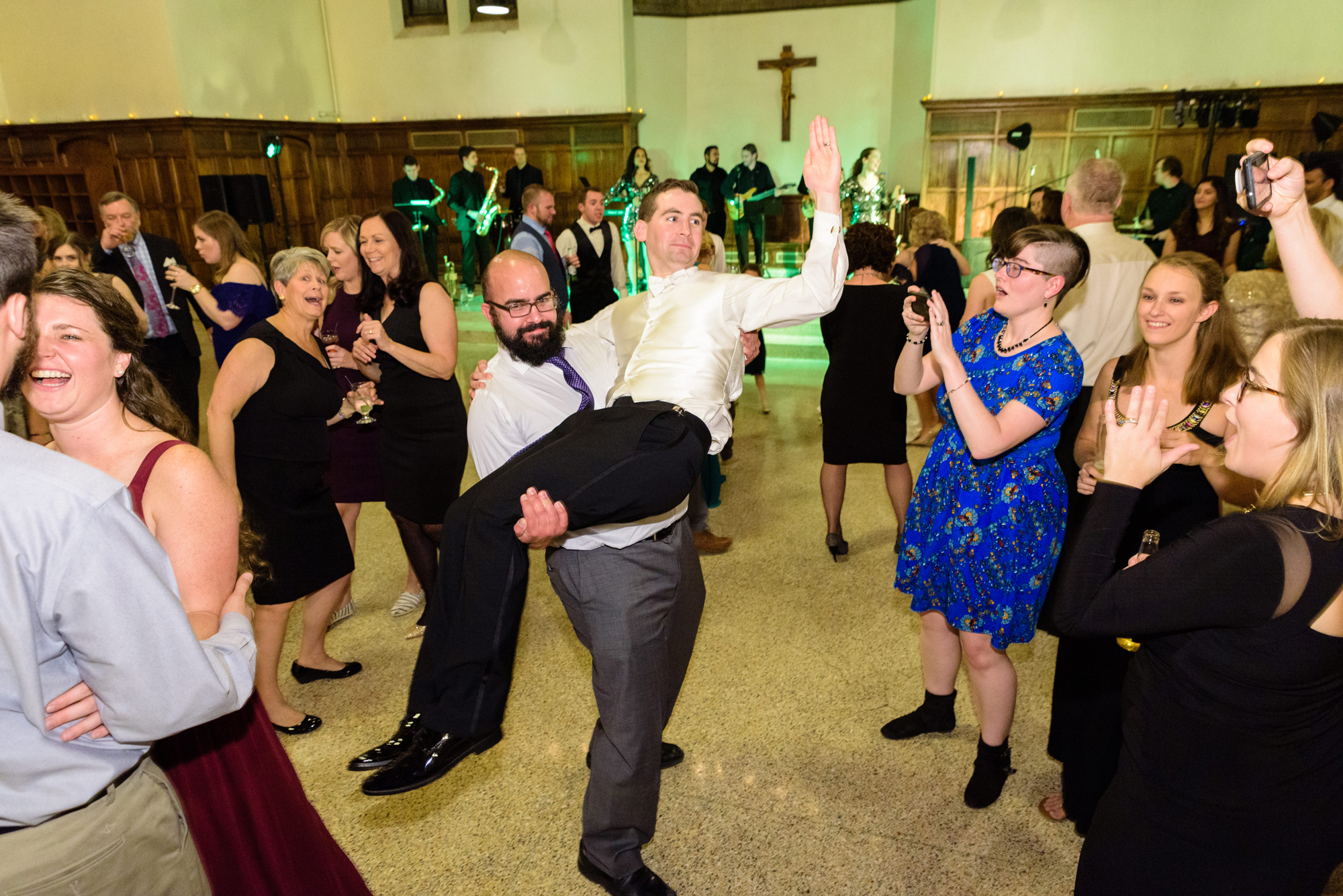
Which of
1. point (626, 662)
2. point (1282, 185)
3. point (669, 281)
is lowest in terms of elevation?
point (626, 662)

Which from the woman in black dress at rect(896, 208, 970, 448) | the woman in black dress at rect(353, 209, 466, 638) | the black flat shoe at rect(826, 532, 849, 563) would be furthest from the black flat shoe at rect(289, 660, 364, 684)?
the woman in black dress at rect(896, 208, 970, 448)

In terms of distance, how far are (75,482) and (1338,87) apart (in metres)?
13.9

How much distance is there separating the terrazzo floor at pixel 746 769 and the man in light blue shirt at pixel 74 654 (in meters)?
1.28

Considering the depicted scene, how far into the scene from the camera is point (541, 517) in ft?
5.11

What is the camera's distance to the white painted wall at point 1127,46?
10.4 m

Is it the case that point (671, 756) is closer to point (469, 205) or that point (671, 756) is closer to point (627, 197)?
point (627, 197)

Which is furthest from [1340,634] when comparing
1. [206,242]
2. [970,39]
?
[970,39]

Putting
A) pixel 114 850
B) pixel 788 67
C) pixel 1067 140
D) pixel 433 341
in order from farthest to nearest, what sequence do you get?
pixel 788 67, pixel 1067 140, pixel 433 341, pixel 114 850

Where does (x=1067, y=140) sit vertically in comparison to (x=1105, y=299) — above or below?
above

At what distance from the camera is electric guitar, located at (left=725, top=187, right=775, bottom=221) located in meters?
11.1

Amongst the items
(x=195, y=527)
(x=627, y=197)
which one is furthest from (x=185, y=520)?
(x=627, y=197)

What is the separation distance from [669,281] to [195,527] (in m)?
1.18

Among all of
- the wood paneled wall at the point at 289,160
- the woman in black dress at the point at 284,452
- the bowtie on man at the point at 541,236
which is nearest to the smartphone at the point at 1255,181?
the woman in black dress at the point at 284,452

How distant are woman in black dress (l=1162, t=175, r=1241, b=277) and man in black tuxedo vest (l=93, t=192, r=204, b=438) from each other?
6098 mm
